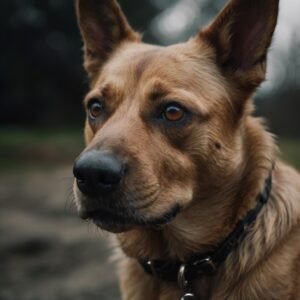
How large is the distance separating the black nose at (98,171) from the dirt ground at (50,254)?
1.75 meters

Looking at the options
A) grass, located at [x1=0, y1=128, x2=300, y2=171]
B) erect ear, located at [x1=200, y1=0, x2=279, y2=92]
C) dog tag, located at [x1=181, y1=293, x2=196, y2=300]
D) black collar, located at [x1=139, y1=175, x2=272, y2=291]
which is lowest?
grass, located at [x1=0, y1=128, x2=300, y2=171]

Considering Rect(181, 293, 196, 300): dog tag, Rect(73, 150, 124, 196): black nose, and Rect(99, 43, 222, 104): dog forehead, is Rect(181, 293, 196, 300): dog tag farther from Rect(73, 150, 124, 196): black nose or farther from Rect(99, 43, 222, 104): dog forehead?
Rect(99, 43, 222, 104): dog forehead

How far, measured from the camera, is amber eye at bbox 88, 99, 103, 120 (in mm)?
3969

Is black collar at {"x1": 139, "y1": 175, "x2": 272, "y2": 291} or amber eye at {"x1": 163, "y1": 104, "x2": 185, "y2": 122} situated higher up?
amber eye at {"x1": 163, "y1": 104, "x2": 185, "y2": 122}

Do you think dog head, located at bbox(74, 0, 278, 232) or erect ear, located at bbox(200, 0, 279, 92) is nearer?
dog head, located at bbox(74, 0, 278, 232)

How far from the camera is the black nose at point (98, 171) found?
10.7ft

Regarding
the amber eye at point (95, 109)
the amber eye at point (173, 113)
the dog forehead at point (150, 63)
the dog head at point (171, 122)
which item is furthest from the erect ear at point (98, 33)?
the amber eye at point (173, 113)

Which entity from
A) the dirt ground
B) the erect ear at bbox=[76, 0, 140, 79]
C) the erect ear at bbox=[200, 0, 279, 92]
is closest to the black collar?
the erect ear at bbox=[200, 0, 279, 92]

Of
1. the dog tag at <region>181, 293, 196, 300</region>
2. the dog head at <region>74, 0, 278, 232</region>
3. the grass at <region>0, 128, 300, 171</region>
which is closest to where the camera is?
the dog head at <region>74, 0, 278, 232</region>

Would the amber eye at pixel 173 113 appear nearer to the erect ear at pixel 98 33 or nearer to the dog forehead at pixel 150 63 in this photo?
the dog forehead at pixel 150 63

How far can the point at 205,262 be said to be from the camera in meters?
3.74

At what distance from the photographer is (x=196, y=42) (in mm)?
4188

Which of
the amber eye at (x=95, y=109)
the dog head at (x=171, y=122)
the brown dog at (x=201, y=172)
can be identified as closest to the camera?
the dog head at (x=171, y=122)

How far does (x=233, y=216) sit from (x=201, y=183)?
29cm
